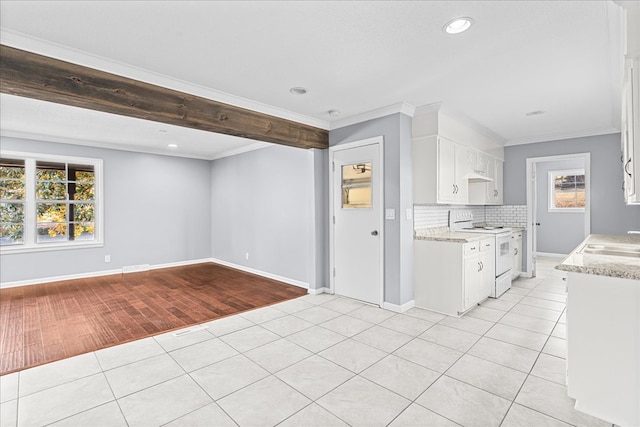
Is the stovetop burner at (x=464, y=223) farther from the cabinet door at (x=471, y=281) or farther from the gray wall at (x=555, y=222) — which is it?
the gray wall at (x=555, y=222)

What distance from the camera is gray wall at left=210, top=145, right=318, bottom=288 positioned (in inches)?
201

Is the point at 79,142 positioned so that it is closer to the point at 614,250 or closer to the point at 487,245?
the point at 487,245

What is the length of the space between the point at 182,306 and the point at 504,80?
4534mm

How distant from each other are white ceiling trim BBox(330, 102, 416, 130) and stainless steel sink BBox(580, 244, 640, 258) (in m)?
2.27

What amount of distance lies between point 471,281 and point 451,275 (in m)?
0.31

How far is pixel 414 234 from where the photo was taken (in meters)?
4.04

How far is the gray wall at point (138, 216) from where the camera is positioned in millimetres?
5410

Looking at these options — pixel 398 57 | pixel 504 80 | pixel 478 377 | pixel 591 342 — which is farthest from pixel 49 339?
pixel 504 80

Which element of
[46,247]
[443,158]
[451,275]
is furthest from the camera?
[46,247]

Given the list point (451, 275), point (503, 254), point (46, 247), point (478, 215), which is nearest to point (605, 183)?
point (478, 215)

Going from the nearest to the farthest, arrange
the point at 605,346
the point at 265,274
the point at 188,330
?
the point at 605,346 → the point at 188,330 → the point at 265,274

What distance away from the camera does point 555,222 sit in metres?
7.50

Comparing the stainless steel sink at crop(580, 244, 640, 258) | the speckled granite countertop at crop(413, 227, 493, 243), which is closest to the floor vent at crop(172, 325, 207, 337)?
the speckled granite countertop at crop(413, 227, 493, 243)

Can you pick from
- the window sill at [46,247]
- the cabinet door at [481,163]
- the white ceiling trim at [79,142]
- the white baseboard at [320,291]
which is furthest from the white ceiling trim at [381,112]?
the window sill at [46,247]
